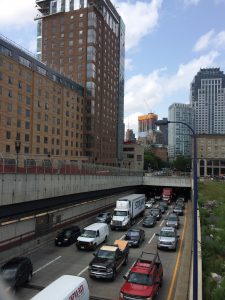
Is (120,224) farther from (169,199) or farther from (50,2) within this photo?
(50,2)

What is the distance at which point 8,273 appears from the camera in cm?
2295

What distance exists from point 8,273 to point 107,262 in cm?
679

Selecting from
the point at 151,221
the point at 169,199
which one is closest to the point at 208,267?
the point at 151,221

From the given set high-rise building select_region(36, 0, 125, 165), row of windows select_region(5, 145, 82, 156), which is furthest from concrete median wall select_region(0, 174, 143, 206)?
high-rise building select_region(36, 0, 125, 165)

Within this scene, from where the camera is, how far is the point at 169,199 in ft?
272

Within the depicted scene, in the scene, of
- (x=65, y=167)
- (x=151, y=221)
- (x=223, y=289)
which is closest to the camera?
(x=223, y=289)

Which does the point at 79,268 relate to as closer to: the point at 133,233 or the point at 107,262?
the point at 107,262

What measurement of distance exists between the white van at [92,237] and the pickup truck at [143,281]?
10.7 meters

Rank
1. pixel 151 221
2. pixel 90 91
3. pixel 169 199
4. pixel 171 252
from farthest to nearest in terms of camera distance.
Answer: pixel 90 91 < pixel 169 199 < pixel 151 221 < pixel 171 252

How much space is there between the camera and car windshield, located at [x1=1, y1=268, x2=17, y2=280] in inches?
890

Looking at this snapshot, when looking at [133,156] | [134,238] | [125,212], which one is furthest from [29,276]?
[133,156]

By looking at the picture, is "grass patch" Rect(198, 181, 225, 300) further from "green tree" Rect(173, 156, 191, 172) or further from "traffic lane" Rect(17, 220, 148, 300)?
"green tree" Rect(173, 156, 191, 172)

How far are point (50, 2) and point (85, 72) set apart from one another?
104 ft

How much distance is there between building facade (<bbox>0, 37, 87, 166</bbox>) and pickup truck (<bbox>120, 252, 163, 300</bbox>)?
41.0m
